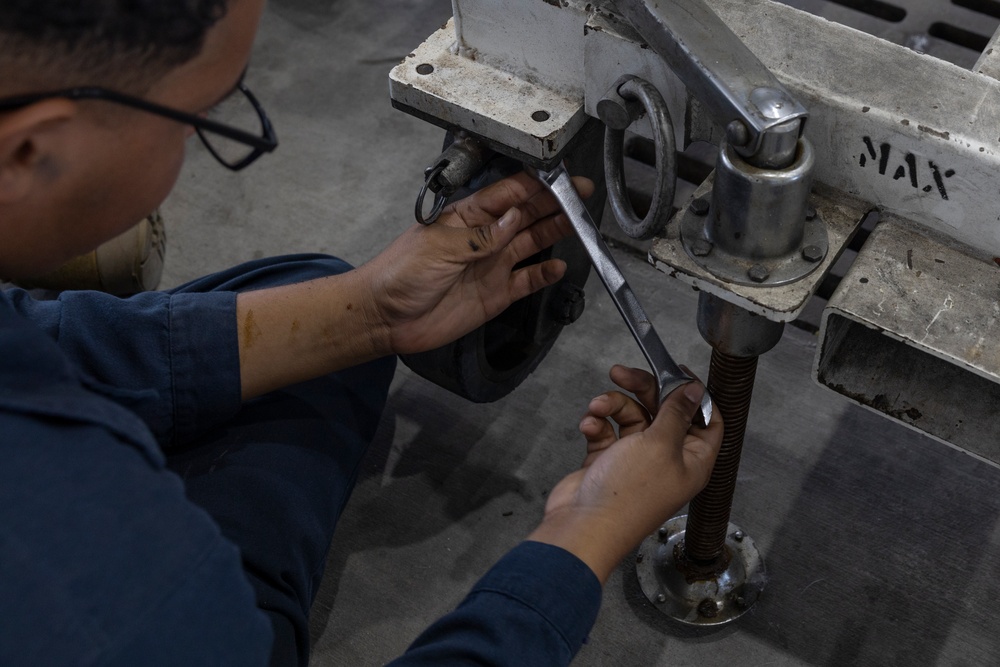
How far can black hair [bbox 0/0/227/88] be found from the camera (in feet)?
2.04

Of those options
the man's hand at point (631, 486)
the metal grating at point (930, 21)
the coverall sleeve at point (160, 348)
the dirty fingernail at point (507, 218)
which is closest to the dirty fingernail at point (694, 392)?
the man's hand at point (631, 486)

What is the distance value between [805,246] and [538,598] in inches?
14.7

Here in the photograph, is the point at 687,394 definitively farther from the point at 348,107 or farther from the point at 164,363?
the point at 348,107

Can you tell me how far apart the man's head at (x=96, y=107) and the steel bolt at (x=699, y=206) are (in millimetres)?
401

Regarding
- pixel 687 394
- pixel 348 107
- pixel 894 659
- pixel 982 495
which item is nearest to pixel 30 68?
pixel 687 394

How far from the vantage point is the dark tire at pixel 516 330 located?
1.22 meters

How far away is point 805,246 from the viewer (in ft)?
2.88

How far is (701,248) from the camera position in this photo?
2.91 feet

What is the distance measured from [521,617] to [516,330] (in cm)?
64

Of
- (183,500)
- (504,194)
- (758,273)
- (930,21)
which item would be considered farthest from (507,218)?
(930,21)

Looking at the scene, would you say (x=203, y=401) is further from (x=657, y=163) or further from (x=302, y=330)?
(x=657, y=163)

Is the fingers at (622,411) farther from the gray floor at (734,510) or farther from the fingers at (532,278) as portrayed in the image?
the gray floor at (734,510)

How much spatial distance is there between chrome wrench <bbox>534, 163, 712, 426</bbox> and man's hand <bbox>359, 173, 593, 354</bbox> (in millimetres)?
35

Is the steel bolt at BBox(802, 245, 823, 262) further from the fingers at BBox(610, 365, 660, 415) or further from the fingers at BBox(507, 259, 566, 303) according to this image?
the fingers at BBox(507, 259, 566, 303)
